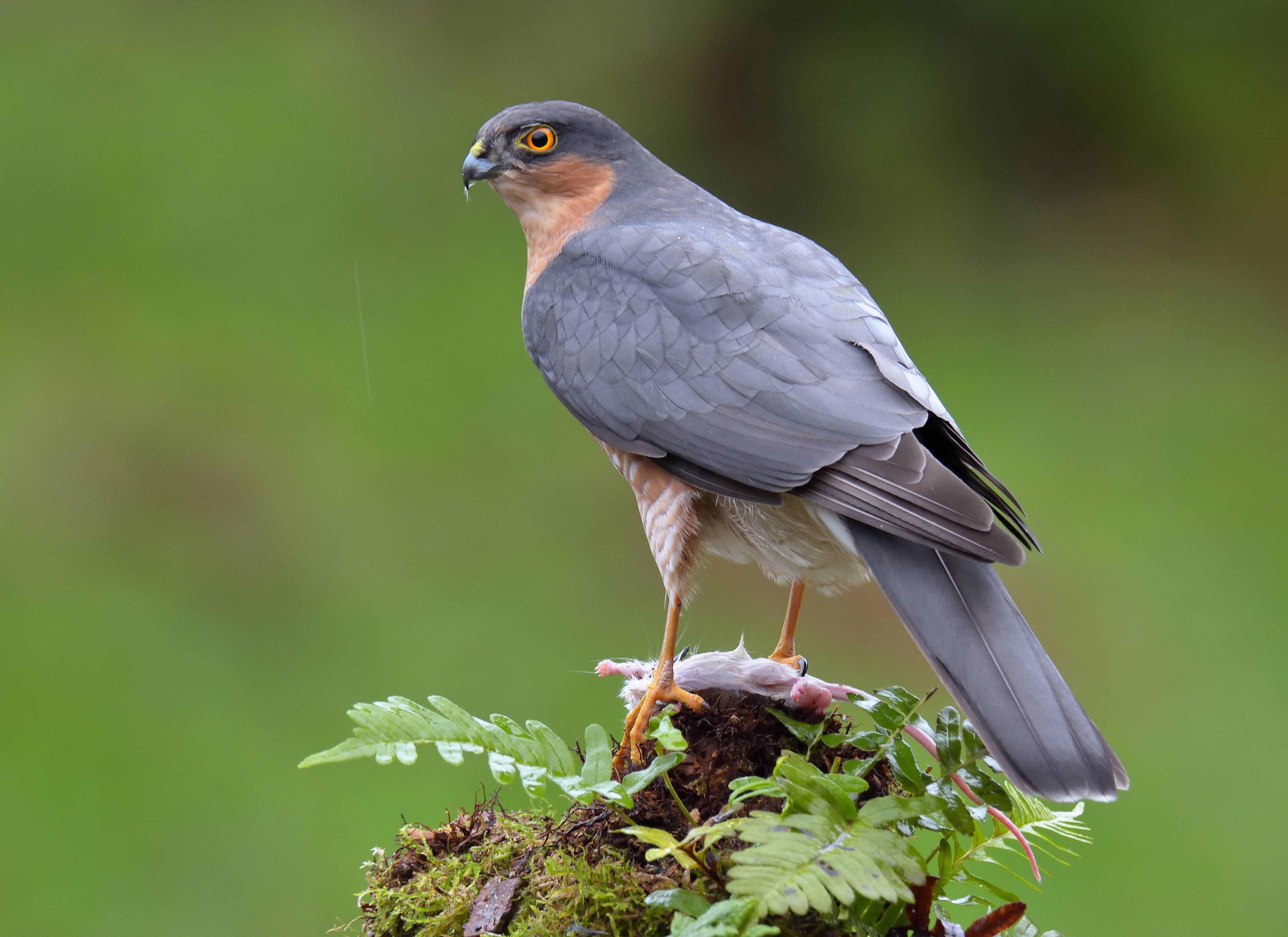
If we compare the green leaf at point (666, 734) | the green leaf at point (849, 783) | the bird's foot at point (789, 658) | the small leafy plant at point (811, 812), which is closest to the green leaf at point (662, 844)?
the small leafy plant at point (811, 812)

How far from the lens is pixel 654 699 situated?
226cm

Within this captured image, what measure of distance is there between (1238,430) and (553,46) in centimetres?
407

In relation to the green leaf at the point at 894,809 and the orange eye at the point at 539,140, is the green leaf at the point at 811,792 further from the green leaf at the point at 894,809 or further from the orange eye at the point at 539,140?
the orange eye at the point at 539,140

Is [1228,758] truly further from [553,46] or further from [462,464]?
[553,46]

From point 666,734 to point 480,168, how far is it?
1.83 meters

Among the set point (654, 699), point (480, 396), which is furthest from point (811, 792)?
point (480, 396)

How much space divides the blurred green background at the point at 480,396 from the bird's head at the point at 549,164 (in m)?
2.43

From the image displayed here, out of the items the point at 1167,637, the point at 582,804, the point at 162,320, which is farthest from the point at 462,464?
the point at 582,804

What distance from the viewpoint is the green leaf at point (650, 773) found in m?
1.77

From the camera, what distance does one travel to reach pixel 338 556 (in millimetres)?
5711

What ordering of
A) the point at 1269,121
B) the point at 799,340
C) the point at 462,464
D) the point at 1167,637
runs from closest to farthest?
the point at 799,340 < the point at 1167,637 < the point at 462,464 < the point at 1269,121

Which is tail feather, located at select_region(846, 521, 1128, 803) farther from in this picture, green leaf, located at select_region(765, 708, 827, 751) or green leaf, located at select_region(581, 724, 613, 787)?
green leaf, located at select_region(581, 724, 613, 787)

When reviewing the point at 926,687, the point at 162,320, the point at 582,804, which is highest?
the point at 582,804

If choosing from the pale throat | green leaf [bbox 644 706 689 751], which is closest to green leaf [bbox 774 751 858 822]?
green leaf [bbox 644 706 689 751]
